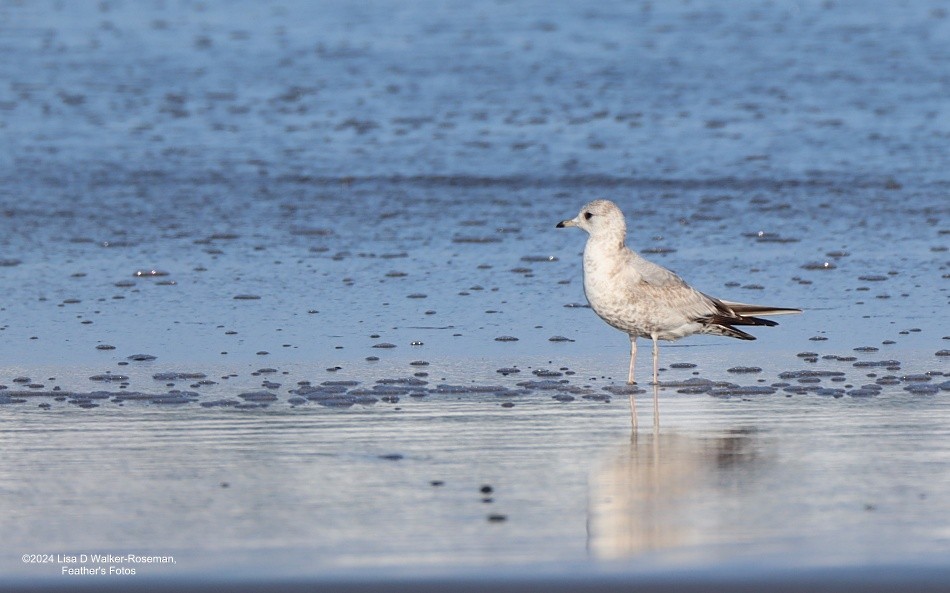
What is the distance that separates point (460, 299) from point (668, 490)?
397 cm

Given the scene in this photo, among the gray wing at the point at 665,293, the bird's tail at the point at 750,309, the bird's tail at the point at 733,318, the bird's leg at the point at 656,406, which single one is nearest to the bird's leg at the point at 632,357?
the bird's leg at the point at 656,406

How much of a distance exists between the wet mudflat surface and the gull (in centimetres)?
21

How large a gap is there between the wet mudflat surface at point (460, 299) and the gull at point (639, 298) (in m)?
0.21

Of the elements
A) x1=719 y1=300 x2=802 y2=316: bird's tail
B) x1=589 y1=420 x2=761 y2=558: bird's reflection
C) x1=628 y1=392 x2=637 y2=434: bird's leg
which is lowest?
x1=589 y1=420 x2=761 y2=558: bird's reflection

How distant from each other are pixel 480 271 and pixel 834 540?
17.9ft

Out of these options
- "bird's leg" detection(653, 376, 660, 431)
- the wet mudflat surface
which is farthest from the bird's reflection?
"bird's leg" detection(653, 376, 660, 431)

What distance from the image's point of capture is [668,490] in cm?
517

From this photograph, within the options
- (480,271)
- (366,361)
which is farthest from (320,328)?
(480,271)

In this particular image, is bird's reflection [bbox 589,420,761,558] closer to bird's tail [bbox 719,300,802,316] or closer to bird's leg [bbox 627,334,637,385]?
bird's leg [bbox 627,334,637,385]

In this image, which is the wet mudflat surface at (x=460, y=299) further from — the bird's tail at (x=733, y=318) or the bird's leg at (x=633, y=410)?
the bird's tail at (x=733, y=318)

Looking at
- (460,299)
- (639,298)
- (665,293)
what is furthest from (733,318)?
(460,299)

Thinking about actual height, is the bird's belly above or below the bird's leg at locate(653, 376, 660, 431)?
above

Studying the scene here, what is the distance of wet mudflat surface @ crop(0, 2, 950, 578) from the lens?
16.0ft

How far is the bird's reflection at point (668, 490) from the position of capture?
4.65 meters
